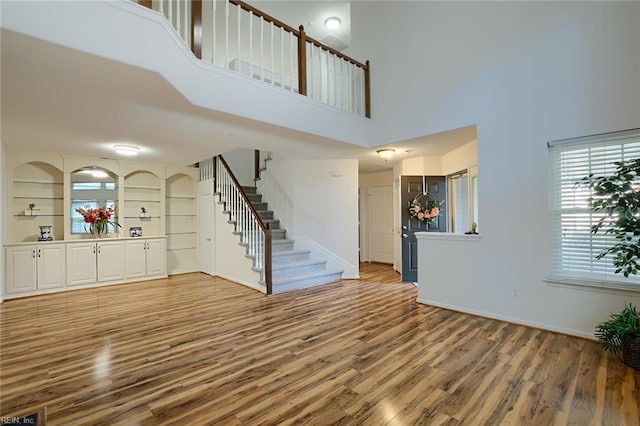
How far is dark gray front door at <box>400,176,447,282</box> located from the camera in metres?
5.77

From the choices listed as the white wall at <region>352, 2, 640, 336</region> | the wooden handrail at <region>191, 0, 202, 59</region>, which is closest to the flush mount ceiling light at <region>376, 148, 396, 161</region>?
the white wall at <region>352, 2, 640, 336</region>

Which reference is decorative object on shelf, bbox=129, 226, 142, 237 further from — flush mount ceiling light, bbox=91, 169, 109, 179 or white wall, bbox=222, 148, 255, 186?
white wall, bbox=222, 148, 255, 186

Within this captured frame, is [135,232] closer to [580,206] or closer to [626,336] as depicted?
[580,206]

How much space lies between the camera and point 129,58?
7.67 ft

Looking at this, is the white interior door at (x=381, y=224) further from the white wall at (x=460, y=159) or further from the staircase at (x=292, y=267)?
the staircase at (x=292, y=267)

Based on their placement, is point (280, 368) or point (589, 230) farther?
point (589, 230)

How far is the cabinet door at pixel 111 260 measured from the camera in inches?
221

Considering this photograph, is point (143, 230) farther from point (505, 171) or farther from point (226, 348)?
point (505, 171)

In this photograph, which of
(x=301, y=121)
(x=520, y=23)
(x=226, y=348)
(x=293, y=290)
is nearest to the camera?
(x=226, y=348)

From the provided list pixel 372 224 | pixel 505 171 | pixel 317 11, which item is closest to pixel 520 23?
pixel 505 171

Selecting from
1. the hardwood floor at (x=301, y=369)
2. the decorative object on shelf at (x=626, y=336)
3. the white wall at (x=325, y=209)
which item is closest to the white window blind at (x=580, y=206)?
the decorative object on shelf at (x=626, y=336)

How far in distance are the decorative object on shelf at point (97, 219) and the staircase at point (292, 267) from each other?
3.10 m

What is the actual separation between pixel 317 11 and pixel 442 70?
296 cm

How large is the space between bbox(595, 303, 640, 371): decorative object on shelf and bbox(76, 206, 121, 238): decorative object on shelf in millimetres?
7471
